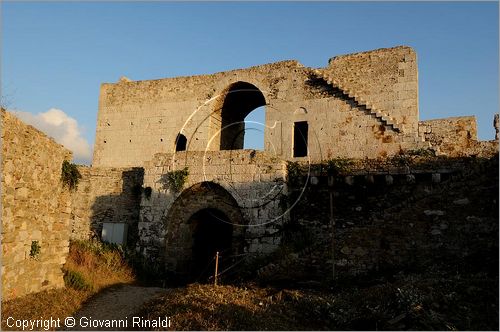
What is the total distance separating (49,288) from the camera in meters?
9.44

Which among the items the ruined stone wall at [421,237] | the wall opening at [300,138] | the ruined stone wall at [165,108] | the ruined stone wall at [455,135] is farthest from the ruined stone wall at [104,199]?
the ruined stone wall at [455,135]

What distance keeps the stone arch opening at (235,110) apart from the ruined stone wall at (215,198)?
554 centimetres

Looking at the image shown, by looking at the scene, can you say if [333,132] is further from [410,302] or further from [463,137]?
[410,302]

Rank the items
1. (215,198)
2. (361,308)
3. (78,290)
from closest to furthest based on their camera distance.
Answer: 1. (361,308)
2. (78,290)
3. (215,198)

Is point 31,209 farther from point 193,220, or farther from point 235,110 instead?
point 235,110

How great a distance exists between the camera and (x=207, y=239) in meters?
15.2

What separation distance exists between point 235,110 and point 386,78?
24.1 feet

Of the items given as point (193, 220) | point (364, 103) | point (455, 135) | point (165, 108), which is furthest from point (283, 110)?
point (455, 135)

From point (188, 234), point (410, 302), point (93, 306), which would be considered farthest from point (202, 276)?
point (410, 302)

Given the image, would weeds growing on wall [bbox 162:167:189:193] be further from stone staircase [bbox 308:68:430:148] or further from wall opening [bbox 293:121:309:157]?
Result: stone staircase [bbox 308:68:430:148]

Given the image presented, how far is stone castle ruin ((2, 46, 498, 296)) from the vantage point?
41.0 ft

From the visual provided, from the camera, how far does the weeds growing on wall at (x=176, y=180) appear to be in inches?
548

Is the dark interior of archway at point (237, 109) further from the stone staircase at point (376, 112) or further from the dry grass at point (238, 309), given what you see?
the dry grass at point (238, 309)

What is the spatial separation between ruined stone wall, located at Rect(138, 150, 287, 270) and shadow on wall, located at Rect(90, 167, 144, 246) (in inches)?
65.0
